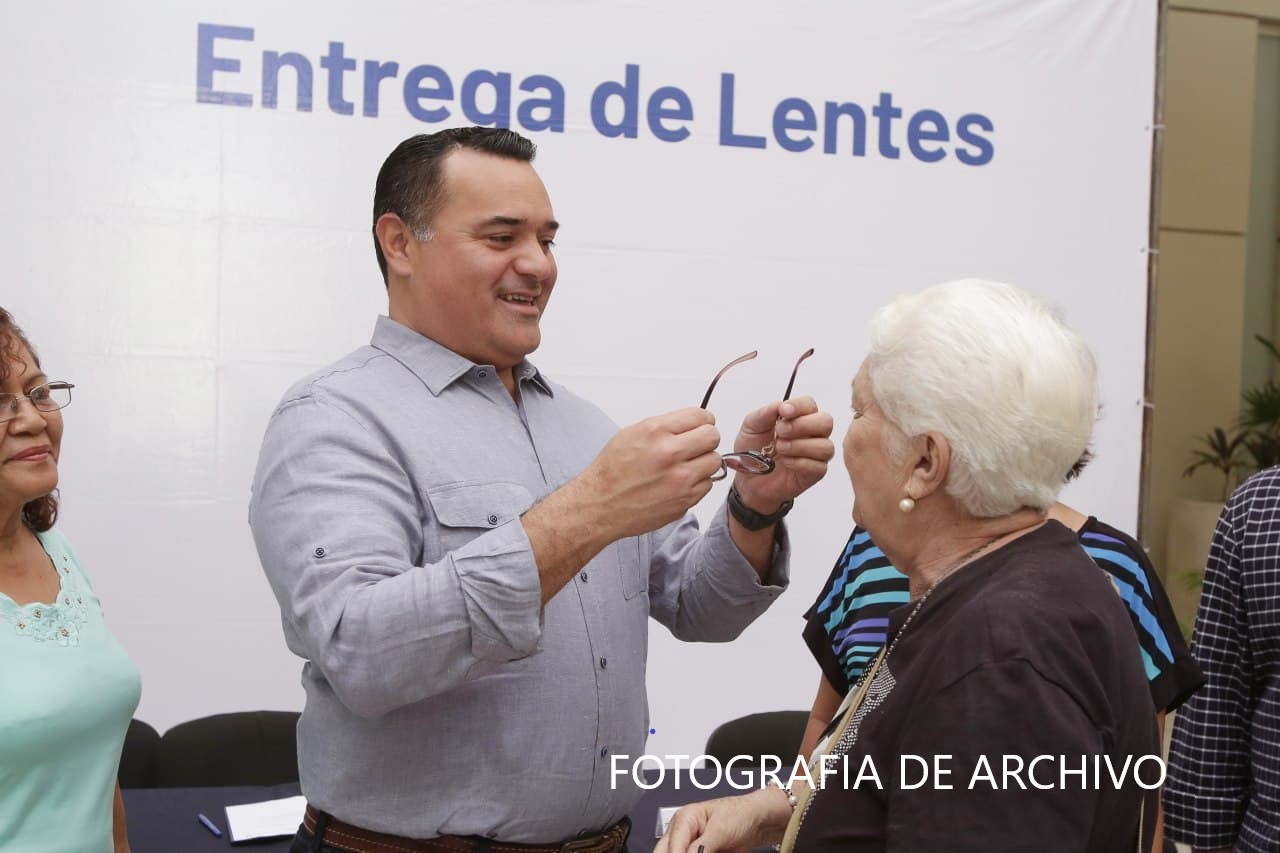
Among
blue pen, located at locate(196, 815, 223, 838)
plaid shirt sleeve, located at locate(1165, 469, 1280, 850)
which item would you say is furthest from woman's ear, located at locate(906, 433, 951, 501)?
blue pen, located at locate(196, 815, 223, 838)

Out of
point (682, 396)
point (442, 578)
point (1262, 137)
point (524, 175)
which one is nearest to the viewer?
point (442, 578)

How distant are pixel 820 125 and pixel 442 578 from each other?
293 cm

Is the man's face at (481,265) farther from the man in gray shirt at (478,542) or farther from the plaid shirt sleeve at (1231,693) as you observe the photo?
the plaid shirt sleeve at (1231,693)

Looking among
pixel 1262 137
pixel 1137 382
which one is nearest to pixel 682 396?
pixel 1137 382

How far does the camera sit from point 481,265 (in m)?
1.80

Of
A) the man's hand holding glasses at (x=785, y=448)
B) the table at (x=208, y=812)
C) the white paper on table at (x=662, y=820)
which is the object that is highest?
the man's hand holding glasses at (x=785, y=448)

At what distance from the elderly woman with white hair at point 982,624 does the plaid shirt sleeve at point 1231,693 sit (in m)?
0.92

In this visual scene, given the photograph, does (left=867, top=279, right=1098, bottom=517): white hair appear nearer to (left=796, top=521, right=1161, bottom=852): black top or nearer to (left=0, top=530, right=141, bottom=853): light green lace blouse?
(left=796, top=521, right=1161, bottom=852): black top

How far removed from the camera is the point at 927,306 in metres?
1.34

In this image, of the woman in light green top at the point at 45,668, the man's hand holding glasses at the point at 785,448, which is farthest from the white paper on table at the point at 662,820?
the woman in light green top at the point at 45,668

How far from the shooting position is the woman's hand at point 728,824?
150cm

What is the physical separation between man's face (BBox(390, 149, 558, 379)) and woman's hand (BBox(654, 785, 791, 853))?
76cm

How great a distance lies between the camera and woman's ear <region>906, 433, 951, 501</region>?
4.27ft

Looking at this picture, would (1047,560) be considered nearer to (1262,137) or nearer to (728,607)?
(728,607)
